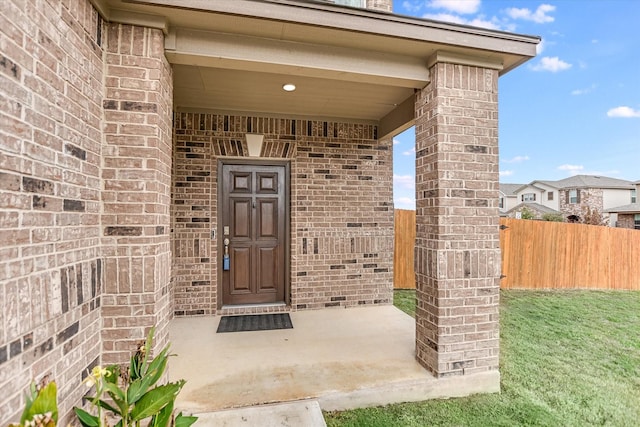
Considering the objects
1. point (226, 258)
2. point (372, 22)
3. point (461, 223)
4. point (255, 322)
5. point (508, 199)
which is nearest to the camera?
point (372, 22)

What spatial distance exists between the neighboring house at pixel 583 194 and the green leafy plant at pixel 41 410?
864 inches

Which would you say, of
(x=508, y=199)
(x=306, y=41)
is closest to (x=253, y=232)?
(x=306, y=41)

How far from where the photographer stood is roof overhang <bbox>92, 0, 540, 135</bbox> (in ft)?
7.00

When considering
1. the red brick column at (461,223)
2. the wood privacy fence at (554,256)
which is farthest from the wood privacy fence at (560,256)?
the red brick column at (461,223)

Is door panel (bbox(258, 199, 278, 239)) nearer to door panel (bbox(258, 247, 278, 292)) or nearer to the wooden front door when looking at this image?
the wooden front door

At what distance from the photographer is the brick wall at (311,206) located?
13.7ft

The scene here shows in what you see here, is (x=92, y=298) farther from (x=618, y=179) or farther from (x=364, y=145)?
(x=618, y=179)

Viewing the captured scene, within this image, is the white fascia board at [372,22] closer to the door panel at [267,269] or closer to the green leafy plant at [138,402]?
the green leafy plant at [138,402]

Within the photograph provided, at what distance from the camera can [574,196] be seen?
20000mm

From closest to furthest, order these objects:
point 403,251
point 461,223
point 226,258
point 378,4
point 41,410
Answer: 1. point 41,410
2. point 461,223
3. point 378,4
4. point 226,258
5. point 403,251

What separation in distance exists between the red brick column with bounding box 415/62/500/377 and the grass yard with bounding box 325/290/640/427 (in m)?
0.31

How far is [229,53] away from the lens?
2.38 metres

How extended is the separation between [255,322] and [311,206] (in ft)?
5.78

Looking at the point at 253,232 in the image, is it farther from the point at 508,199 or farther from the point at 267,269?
the point at 508,199
